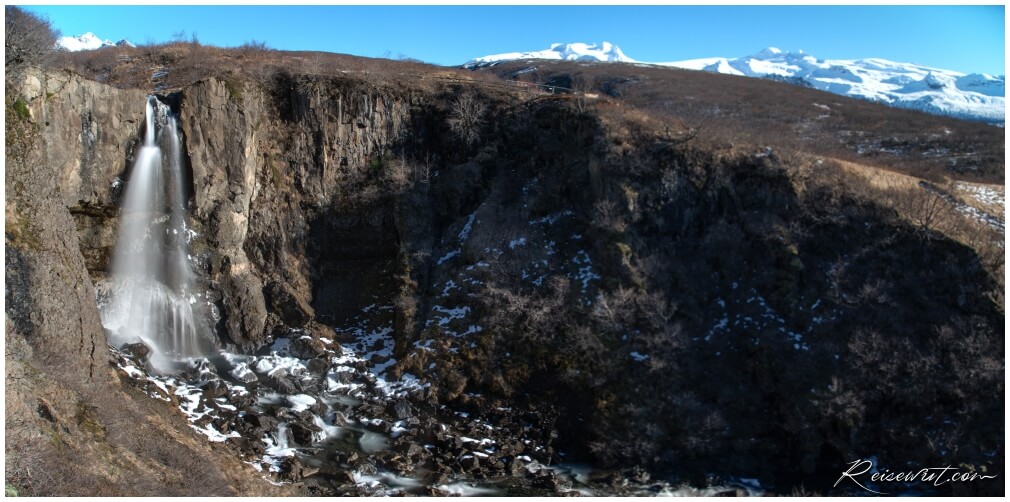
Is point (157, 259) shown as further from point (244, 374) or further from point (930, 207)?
point (930, 207)

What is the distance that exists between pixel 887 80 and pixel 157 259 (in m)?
91.3

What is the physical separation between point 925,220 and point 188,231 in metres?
26.8

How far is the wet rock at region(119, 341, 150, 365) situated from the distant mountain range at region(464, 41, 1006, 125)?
1685 inches

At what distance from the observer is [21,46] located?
18.0 meters

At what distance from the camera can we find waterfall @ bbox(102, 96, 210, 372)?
2297 cm

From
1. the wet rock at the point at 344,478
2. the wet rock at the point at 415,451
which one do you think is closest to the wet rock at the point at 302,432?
the wet rock at the point at 344,478

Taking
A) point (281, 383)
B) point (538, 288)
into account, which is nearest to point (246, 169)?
point (281, 383)

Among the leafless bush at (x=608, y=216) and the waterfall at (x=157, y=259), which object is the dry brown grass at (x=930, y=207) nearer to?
the leafless bush at (x=608, y=216)

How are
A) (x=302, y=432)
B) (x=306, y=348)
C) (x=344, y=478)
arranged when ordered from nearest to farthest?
(x=344, y=478)
(x=302, y=432)
(x=306, y=348)

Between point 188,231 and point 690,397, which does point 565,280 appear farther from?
point 188,231

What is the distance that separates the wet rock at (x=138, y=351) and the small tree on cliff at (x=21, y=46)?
8925 mm

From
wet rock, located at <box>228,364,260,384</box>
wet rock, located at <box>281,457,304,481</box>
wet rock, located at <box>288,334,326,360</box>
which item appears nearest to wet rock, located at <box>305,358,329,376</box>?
wet rock, located at <box>288,334,326,360</box>

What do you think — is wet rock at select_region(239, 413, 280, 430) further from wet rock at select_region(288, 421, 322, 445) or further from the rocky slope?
wet rock at select_region(288, 421, 322, 445)

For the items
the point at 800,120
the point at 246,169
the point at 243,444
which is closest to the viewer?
the point at 243,444
